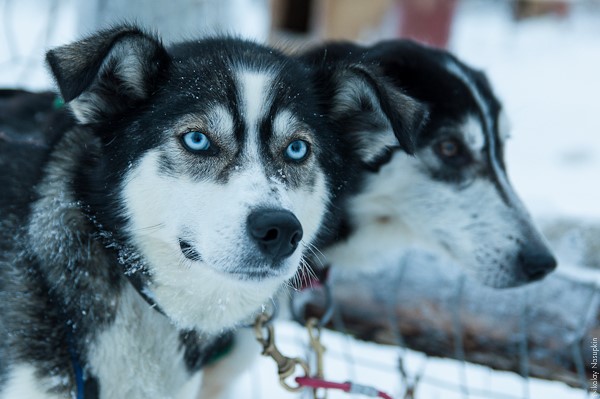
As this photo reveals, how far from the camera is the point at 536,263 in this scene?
253 centimetres

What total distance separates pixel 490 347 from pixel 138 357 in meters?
1.47

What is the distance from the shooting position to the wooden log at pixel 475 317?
2721 millimetres

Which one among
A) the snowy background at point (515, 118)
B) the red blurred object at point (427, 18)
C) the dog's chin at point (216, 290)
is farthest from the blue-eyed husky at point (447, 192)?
the red blurred object at point (427, 18)

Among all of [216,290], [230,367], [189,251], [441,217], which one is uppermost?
[189,251]

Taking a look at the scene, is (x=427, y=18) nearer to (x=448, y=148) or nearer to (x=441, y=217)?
(x=448, y=148)

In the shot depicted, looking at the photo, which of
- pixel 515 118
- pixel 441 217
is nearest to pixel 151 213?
pixel 441 217

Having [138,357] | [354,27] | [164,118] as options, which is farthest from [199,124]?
[354,27]

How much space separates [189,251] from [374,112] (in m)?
0.75

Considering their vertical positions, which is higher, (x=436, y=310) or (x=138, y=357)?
(x=138, y=357)

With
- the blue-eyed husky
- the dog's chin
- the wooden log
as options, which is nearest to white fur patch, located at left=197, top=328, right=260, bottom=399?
the blue-eyed husky

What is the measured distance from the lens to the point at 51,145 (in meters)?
2.09

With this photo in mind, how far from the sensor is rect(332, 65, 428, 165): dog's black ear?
199cm

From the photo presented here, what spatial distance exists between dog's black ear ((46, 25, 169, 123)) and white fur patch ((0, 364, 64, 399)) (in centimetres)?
65

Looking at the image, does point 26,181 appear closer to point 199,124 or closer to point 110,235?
point 110,235
